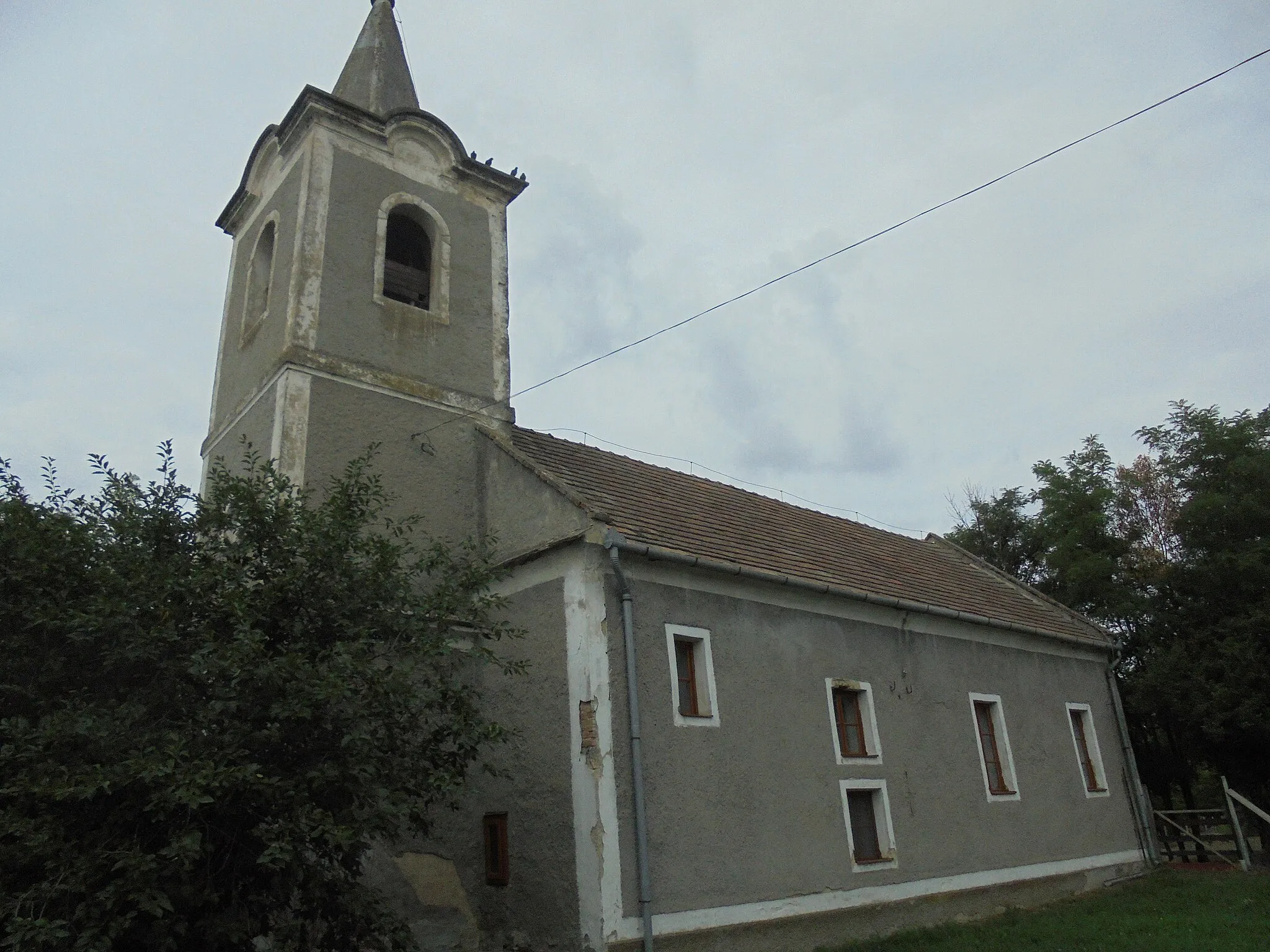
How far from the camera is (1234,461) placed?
68.4 feet

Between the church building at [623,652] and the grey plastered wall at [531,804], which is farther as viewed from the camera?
the church building at [623,652]

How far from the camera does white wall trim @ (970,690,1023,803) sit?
1484 cm

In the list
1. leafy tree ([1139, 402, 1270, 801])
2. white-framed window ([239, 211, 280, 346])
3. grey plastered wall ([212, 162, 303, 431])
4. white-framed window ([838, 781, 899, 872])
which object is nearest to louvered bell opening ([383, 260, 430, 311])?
grey plastered wall ([212, 162, 303, 431])

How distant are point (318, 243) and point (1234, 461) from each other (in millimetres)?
19165

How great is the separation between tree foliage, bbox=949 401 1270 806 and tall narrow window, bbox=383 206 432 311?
1697cm

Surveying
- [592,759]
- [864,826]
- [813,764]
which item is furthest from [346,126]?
[864,826]

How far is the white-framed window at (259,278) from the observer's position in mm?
14141

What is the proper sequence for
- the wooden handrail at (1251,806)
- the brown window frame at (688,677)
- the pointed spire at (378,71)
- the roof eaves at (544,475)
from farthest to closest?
the wooden handrail at (1251,806)
the pointed spire at (378,71)
the brown window frame at (688,677)
the roof eaves at (544,475)

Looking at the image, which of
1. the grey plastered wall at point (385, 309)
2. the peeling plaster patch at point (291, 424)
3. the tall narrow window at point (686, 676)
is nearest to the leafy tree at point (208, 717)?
the peeling plaster patch at point (291, 424)

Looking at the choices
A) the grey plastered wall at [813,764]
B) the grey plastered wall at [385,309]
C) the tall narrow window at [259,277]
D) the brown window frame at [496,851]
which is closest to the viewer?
the grey plastered wall at [813,764]

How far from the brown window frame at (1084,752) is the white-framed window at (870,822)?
6.44 metres

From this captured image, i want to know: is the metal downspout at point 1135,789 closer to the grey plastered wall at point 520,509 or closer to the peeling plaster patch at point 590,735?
the peeling plaster patch at point 590,735

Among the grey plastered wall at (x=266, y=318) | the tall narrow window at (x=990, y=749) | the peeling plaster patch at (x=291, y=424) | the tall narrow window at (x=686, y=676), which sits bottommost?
the tall narrow window at (x=990, y=749)

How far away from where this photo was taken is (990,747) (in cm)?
1550
